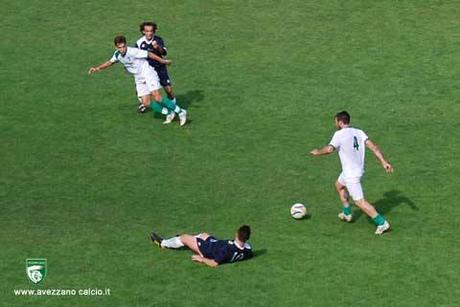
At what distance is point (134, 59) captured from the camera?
2542cm

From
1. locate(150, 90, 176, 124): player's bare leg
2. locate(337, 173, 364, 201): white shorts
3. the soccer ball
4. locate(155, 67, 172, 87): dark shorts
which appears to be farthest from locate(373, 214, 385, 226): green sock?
locate(155, 67, 172, 87): dark shorts

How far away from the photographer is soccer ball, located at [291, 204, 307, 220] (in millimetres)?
21234

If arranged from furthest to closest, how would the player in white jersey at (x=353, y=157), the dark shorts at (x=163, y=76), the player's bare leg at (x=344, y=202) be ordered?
the dark shorts at (x=163, y=76) < the player's bare leg at (x=344, y=202) < the player in white jersey at (x=353, y=157)

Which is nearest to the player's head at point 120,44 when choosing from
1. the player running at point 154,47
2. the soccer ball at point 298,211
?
the player running at point 154,47

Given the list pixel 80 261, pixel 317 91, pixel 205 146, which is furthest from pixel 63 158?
pixel 317 91

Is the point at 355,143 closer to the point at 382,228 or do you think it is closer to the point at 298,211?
the point at 382,228

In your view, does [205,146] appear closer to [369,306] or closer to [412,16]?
[369,306]

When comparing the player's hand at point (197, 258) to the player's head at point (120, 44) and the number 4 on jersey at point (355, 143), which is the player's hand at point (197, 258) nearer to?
the number 4 on jersey at point (355, 143)

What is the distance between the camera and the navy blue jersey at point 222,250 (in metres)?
19.2

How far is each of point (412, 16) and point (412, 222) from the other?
39.8 feet

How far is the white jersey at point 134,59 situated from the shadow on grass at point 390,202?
702 centimetres

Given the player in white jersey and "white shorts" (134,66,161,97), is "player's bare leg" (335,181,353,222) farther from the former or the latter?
"white shorts" (134,66,161,97)

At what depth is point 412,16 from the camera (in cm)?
3170

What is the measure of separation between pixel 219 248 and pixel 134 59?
7.72 m
